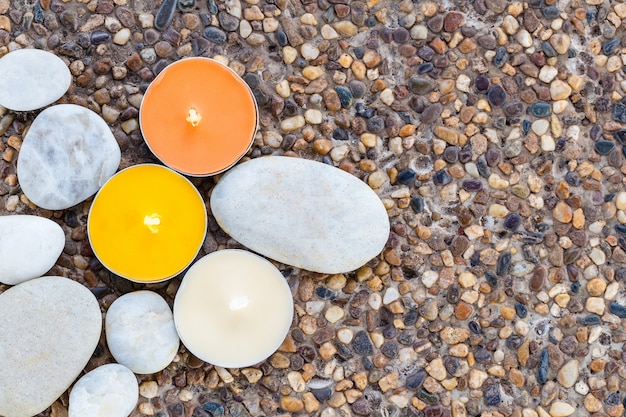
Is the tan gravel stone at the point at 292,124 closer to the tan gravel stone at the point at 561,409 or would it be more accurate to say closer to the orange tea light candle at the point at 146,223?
the orange tea light candle at the point at 146,223

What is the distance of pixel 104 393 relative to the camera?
3.21 feet

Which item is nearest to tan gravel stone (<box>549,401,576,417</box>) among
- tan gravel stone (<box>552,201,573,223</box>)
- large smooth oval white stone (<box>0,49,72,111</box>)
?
tan gravel stone (<box>552,201,573,223</box>)

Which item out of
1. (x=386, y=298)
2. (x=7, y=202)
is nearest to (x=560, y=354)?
(x=386, y=298)

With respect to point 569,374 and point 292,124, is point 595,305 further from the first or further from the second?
point 292,124

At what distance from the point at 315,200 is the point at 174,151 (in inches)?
8.0

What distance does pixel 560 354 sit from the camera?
1078mm

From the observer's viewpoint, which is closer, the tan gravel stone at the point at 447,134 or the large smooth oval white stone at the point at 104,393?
the large smooth oval white stone at the point at 104,393

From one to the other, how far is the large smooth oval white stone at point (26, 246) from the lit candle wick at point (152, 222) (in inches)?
5.0

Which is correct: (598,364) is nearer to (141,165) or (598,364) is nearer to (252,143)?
(252,143)

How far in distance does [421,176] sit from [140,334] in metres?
0.45

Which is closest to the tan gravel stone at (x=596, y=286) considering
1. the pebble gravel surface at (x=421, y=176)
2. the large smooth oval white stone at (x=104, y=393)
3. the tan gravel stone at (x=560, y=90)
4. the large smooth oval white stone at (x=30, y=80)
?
the pebble gravel surface at (x=421, y=176)

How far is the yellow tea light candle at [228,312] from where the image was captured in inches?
39.7

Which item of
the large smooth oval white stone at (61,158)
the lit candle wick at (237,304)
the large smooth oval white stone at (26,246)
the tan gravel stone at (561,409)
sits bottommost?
the tan gravel stone at (561,409)

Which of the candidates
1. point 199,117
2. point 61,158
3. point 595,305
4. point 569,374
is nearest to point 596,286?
point 595,305
